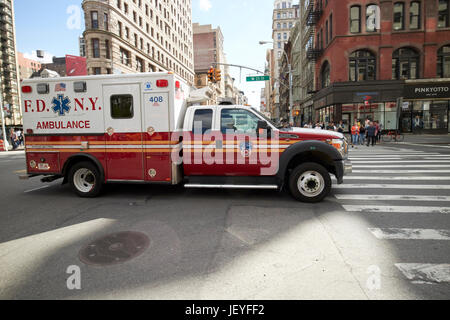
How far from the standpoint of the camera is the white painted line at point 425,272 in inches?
116

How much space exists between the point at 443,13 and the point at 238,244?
1486 inches

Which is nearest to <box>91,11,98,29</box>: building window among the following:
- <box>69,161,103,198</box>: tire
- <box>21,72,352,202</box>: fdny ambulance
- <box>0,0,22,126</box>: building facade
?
<box>21,72,352,202</box>: fdny ambulance

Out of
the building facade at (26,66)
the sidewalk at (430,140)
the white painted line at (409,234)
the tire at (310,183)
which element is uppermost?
the building facade at (26,66)

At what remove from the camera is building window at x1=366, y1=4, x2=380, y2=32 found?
89.7 ft

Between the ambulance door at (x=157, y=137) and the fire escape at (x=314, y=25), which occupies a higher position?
the fire escape at (x=314, y=25)

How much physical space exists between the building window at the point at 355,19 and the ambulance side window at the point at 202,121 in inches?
1122

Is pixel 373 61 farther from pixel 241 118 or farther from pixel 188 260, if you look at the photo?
pixel 188 260

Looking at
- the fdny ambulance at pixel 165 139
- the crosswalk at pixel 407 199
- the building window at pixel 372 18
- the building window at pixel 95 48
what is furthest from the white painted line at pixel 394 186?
the building window at pixel 95 48

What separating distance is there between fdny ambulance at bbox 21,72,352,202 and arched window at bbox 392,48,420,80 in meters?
28.5

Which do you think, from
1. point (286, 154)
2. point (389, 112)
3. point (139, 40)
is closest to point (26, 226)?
point (286, 154)

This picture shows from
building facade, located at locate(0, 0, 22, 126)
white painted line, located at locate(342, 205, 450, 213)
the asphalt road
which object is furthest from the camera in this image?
building facade, located at locate(0, 0, 22, 126)

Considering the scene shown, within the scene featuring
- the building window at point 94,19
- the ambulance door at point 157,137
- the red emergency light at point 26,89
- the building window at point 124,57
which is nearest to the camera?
the ambulance door at point 157,137

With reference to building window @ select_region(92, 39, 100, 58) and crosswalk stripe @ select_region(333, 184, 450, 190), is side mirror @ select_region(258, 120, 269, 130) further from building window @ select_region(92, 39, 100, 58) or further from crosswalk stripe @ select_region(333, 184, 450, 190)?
building window @ select_region(92, 39, 100, 58)

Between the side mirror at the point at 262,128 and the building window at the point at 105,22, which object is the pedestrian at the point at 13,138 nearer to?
the building window at the point at 105,22
